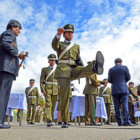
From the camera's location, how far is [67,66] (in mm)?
4852

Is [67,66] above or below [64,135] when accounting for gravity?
above

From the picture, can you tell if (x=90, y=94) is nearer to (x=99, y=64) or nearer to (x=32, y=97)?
(x=99, y=64)

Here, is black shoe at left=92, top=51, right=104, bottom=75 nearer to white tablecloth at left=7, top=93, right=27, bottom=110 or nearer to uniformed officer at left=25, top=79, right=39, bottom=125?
white tablecloth at left=7, top=93, right=27, bottom=110

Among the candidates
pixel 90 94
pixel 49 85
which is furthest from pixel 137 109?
pixel 49 85

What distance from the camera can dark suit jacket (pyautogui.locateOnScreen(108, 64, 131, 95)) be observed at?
22.3 feet

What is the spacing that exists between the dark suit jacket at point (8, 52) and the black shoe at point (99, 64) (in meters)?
1.54

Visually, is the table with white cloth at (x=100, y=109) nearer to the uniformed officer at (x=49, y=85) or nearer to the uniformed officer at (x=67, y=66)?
the uniformed officer at (x=49, y=85)

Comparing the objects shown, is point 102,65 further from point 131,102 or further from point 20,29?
point 131,102

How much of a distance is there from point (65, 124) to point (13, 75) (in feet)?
4.95

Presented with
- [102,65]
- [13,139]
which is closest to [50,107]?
[102,65]

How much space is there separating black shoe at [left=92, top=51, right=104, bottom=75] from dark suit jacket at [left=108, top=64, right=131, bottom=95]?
2834 millimetres

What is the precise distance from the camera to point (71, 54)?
4980 millimetres

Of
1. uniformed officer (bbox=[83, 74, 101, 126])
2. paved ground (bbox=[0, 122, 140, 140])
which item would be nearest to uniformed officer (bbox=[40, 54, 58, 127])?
uniformed officer (bbox=[83, 74, 101, 126])

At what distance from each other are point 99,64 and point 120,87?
2.90 meters
